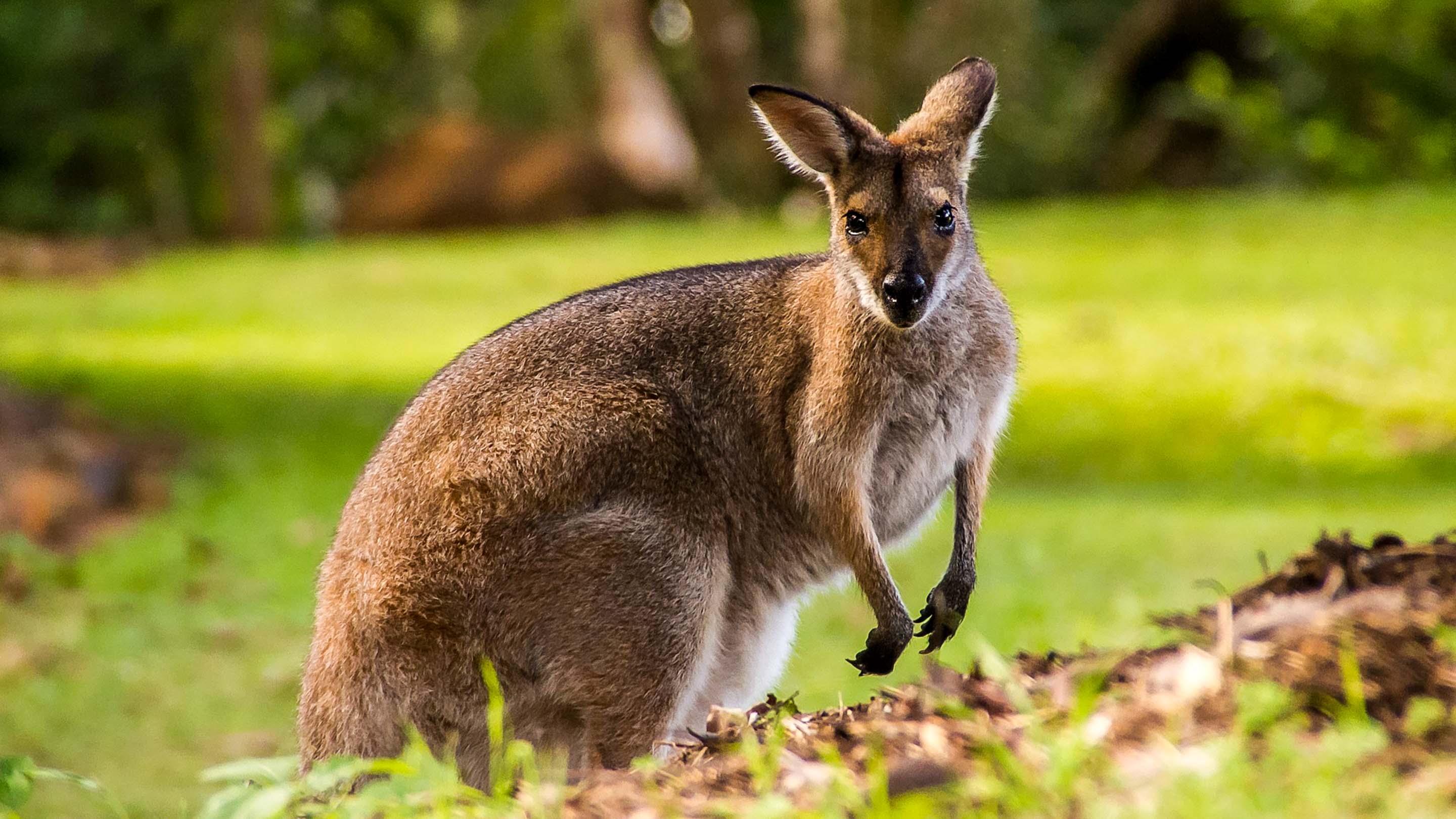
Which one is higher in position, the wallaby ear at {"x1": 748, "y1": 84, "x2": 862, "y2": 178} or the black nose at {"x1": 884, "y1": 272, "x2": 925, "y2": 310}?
the wallaby ear at {"x1": 748, "y1": 84, "x2": 862, "y2": 178}

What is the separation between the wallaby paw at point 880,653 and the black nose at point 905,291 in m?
0.65

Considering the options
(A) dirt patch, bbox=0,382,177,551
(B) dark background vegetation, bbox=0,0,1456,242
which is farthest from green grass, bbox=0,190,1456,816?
(B) dark background vegetation, bbox=0,0,1456,242

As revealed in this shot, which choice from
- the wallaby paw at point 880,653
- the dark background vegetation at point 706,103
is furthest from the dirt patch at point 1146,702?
the dark background vegetation at point 706,103

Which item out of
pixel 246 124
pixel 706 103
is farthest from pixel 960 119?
pixel 246 124

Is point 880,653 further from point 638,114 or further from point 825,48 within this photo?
point 638,114

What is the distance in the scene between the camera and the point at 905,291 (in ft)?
10.6

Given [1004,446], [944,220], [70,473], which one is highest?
[944,220]

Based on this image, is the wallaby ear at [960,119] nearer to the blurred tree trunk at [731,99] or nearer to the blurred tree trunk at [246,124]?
the blurred tree trunk at [731,99]

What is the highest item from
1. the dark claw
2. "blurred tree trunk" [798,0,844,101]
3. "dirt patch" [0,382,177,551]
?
"blurred tree trunk" [798,0,844,101]

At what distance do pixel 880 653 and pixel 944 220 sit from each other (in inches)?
34.4

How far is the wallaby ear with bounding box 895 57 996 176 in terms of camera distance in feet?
11.4

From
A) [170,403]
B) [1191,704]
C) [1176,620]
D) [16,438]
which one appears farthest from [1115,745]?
[170,403]

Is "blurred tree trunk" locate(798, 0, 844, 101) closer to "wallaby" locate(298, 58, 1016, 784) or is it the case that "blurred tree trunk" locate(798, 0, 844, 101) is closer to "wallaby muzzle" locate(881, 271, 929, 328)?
"wallaby" locate(298, 58, 1016, 784)

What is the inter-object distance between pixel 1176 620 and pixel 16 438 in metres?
7.94
